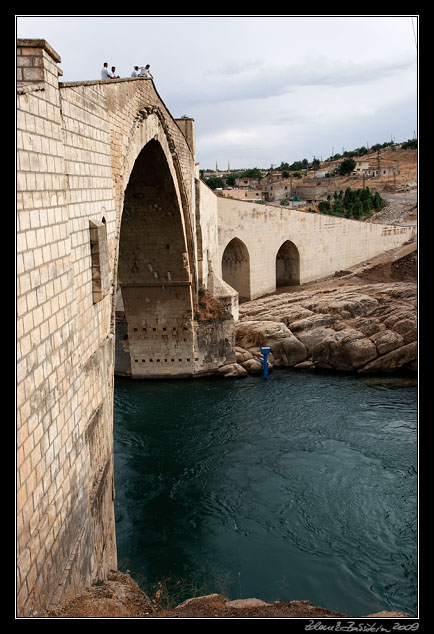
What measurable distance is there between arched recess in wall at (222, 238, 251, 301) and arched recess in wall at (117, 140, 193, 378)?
665 cm

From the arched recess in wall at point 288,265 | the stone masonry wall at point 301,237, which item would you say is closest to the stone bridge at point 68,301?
the stone masonry wall at point 301,237

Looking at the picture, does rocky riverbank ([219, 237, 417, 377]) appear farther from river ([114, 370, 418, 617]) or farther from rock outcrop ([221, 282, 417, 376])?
river ([114, 370, 418, 617])

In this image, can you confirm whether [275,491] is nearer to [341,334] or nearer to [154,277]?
[341,334]

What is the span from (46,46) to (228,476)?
29.5ft

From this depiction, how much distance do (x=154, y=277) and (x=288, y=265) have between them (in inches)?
459

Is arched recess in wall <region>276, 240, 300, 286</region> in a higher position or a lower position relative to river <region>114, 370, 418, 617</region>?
higher

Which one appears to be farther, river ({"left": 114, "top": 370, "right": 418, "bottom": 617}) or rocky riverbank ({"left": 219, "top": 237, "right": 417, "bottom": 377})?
rocky riverbank ({"left": 219, "top": 237, "right": 417, "bottom": 377})

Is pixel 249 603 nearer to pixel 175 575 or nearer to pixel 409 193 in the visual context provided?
pixel 175 575

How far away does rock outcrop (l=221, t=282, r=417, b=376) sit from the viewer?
57.1 feet

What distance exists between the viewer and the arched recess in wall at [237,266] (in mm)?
23688

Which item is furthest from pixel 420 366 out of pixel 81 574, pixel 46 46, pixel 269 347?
pixel 269 347

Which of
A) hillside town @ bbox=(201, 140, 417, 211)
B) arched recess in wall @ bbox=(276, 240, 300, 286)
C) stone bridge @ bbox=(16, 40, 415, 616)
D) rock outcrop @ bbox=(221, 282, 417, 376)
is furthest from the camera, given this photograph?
hillside town @ bbox=(201, 140, 417, 211)

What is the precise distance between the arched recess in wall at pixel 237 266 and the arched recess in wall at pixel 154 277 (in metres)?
6.65

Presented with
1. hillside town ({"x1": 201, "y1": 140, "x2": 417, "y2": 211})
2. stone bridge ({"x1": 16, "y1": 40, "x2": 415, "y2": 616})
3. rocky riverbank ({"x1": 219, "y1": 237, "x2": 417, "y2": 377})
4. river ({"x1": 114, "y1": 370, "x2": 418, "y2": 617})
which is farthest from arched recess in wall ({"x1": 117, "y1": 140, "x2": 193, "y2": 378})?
hillside town ({"x1": 201, "y1": 140, "x2": 417, "y2": 211})
